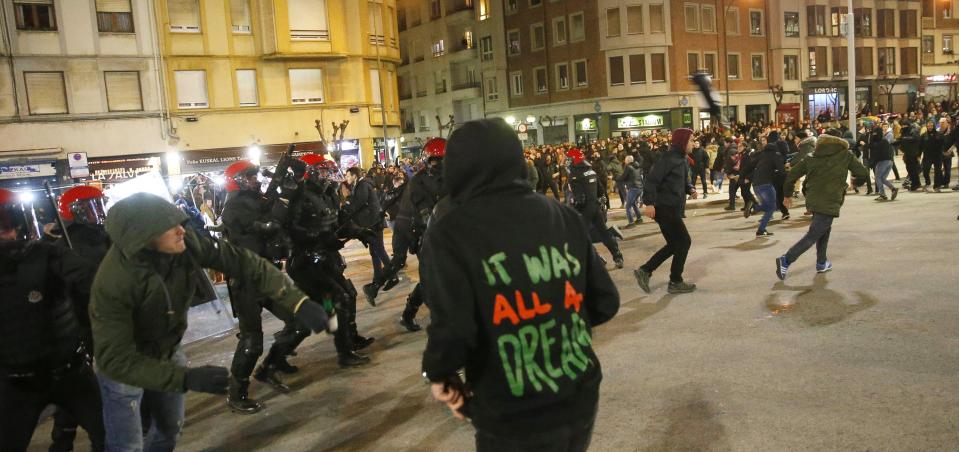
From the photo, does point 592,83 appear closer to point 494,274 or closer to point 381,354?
point 381,354

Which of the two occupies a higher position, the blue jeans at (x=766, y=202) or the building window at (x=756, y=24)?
the building window at (x=756, y=24)

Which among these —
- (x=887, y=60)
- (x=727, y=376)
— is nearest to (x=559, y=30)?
(x=887, y=60)

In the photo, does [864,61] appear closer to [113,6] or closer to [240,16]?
[240,16]

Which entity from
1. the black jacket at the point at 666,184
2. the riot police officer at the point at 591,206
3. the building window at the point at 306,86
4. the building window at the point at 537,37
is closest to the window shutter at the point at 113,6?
the building window at the point at 306,86

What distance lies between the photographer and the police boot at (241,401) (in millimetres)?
5520

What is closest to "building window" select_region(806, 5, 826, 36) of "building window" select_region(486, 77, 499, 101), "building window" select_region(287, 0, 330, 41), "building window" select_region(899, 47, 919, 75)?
"building window" select_region(899, 47, 919, 75)

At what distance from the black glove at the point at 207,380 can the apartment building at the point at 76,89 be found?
25823 millimetres

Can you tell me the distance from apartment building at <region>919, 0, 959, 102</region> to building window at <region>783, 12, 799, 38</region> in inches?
632

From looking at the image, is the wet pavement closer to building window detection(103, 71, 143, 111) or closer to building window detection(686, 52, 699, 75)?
building window detection(103, 71, 143, 111)

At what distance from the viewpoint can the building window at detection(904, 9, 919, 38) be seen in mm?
55562

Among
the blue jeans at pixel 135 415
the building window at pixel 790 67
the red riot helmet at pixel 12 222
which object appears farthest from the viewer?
the building window at pixel 790 67

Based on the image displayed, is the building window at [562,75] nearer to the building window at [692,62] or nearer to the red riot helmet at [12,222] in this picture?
the building window at [692,62]

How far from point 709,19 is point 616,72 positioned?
7782 mm

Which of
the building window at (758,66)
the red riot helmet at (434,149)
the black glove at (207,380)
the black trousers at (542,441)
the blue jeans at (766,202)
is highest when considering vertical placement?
the building window at (758,66)
